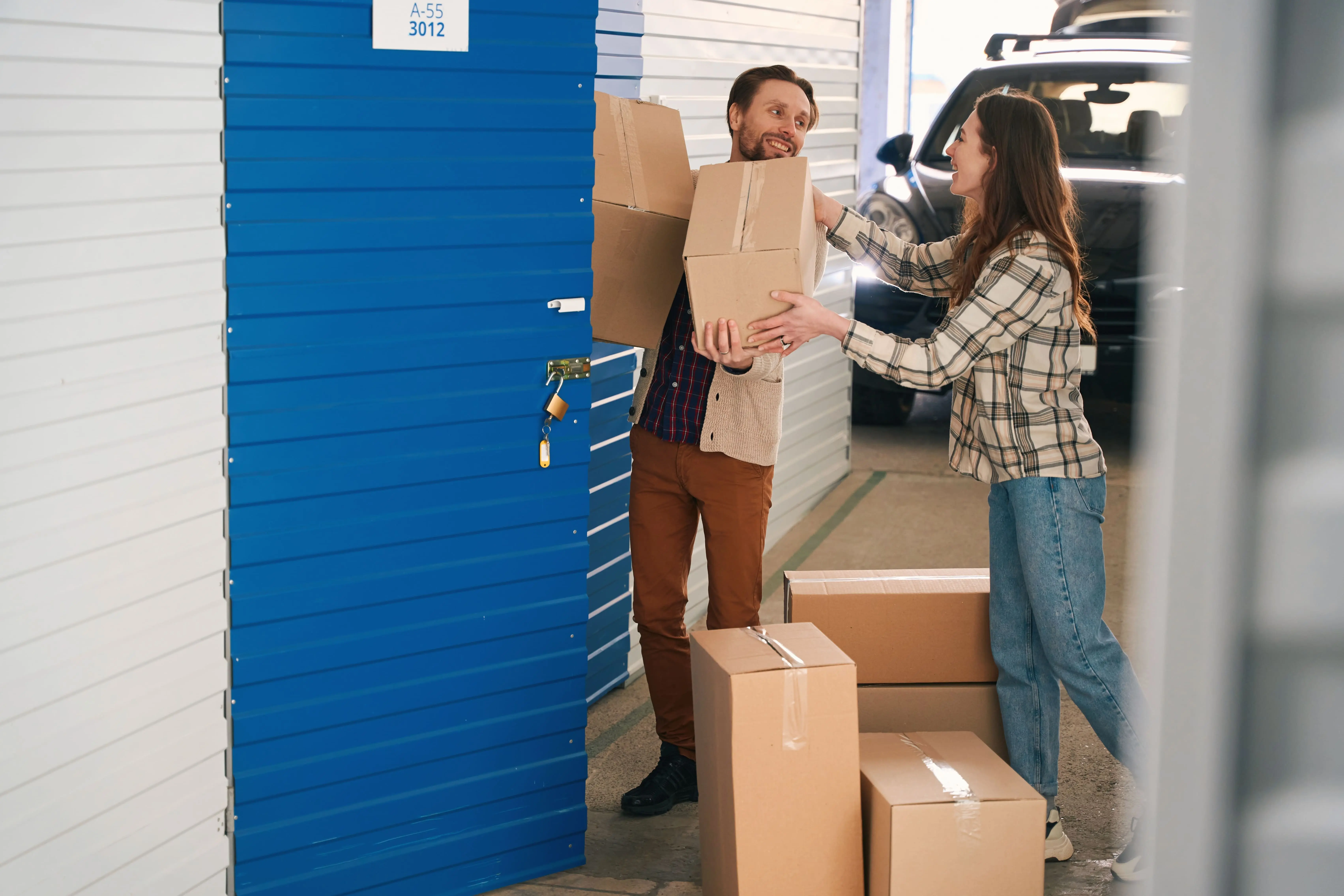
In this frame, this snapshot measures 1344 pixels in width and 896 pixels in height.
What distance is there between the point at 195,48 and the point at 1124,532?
15.0 ft

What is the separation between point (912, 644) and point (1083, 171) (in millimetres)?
4214

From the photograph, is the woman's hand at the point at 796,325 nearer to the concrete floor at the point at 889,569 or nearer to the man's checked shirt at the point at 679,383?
the man's checked shirt at the point at 679,383

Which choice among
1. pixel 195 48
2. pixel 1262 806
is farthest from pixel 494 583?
pixel 1262 806

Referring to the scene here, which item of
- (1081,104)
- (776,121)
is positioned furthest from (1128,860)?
(1081,104)

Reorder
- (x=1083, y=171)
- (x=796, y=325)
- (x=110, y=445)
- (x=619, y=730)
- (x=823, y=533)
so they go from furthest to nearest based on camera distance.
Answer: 1. (x=1083, y=171)
2. (x=823, y=533)
3. (x=619, y=730)
4. (x=796, y=325)
5. (x=110, y=445)

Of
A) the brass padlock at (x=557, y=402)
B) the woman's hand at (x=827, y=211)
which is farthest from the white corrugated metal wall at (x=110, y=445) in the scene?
the woman's hand at (x=827, y=211)

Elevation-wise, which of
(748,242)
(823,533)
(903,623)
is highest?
(748,242)

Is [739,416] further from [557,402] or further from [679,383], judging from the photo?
[557,402]

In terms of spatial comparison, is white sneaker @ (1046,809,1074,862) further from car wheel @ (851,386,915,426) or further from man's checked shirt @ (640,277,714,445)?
car wheel @ (851,386,915,426)

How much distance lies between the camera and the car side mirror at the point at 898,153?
6473 mm

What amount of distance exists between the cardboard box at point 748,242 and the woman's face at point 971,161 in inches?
13.2

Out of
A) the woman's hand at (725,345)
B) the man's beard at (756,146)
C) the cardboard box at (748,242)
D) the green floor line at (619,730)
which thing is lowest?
the green floor line at (619,730)

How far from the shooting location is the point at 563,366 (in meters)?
2.60

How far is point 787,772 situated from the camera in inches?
88.1
